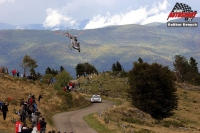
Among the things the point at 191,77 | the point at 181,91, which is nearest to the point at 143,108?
the point at 181,91

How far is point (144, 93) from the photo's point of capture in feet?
155

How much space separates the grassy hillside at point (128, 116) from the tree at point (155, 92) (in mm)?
1983

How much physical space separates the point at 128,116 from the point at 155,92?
18.6 ft

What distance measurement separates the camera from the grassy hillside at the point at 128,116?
35.1m

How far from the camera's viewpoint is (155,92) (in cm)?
4612

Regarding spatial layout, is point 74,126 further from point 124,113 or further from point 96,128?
point 124,113

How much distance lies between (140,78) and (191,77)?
354 ft

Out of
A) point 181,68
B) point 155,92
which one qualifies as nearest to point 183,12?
point 181,68

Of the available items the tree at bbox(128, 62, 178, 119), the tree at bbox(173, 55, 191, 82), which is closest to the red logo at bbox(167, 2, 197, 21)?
the tree at bbox(173, 55, 191, 82)

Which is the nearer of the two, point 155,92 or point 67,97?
point 155,92

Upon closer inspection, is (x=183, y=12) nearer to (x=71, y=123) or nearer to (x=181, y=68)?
(x=181, y=68)

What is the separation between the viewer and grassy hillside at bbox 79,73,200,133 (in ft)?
115

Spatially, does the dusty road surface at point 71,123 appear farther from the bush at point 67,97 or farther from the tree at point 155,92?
the tree at point 155,92

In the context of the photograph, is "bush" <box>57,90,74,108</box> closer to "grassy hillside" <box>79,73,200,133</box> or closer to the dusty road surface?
"grassy hillside" <box>79,73,200,133</box>
